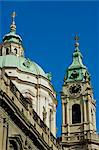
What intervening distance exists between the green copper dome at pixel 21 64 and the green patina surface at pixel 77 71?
31.0 feet

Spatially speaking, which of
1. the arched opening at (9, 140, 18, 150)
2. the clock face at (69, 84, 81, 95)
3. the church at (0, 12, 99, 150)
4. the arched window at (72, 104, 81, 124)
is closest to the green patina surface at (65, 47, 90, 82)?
the church at (0, 12, 99, 150)

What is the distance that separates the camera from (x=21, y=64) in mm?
57438

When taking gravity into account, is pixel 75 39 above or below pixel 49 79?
above

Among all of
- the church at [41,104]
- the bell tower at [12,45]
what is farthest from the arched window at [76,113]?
the bell tower at [12,45]

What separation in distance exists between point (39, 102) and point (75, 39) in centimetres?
1974

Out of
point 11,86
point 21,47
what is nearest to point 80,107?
point 21,47

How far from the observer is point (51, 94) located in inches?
2327

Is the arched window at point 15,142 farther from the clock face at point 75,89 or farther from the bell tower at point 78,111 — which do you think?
the clock face at point 75,89

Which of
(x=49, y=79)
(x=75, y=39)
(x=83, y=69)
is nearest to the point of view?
(x=49, y=79)

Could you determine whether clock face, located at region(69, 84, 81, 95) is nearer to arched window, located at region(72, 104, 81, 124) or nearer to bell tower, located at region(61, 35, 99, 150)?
bell tower, located at region(61, 35, 99, 150)

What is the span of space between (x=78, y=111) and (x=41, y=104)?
363 inches

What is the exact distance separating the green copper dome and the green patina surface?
9456 millimetres

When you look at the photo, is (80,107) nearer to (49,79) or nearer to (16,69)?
(49,79)

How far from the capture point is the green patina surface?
67.9 m
